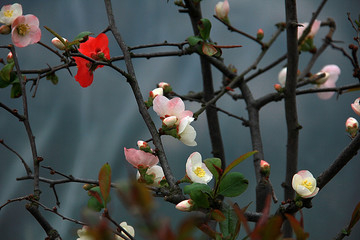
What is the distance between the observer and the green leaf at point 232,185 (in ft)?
1.23

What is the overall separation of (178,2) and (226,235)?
0.57 meters

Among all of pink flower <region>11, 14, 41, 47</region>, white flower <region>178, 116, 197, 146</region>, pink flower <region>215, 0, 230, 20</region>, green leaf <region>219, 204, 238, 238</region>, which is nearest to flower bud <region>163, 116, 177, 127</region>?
white flower <region>178, 116, 197, 146</region>

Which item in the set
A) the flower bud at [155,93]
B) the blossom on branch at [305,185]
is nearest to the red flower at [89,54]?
the flower bud at [155,93]

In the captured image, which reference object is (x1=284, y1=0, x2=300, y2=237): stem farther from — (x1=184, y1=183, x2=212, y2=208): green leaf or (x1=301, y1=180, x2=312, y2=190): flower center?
(x1=184, y1=183, x2=212, y2=208): green leaf

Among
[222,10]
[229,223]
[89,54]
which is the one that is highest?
[222,10]

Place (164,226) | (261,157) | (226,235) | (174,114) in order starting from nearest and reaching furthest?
(164,226) < (226,235) < (174,114) < (261,157)

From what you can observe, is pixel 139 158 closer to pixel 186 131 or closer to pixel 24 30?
pixel 186 131

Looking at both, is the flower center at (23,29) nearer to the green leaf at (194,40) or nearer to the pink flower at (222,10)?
the green leaf at (194,40)

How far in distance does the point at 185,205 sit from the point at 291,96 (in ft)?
1.40

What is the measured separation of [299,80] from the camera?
923mm

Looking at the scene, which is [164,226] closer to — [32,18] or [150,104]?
[150,104]

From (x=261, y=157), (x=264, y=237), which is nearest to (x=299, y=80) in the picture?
(x=261, y=157)

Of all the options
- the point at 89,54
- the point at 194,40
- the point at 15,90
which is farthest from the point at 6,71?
the point at 194,40

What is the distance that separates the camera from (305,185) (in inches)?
17.4
